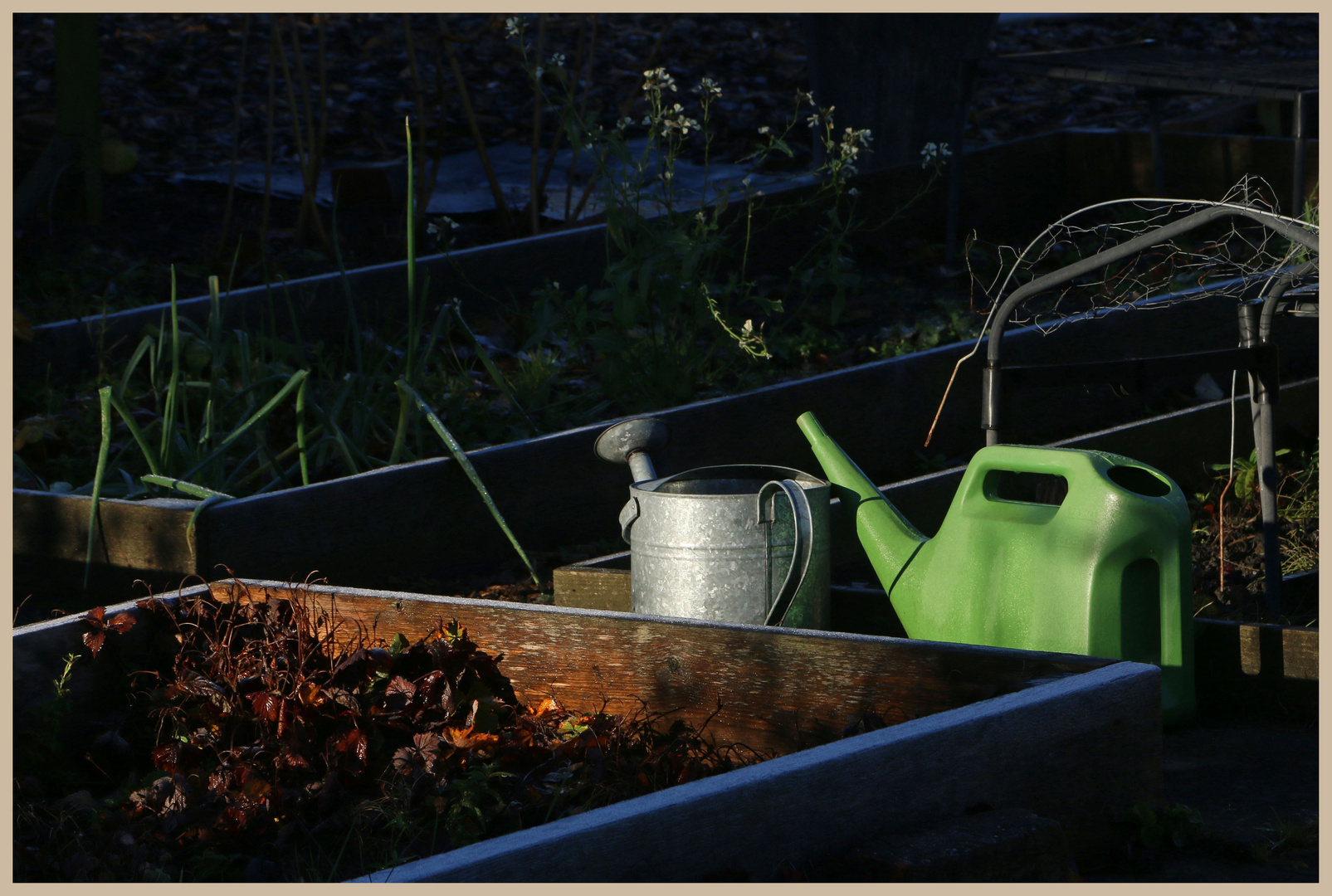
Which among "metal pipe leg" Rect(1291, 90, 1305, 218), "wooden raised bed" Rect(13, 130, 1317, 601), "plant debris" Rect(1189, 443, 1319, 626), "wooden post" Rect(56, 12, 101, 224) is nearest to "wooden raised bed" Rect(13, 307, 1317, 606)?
"wooden raised bed" Rect(13, 130, 1317, 601)

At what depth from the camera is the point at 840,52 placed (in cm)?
655

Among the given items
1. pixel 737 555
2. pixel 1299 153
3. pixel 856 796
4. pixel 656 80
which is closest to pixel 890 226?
pixel 1299 153

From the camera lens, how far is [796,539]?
8.09 feet

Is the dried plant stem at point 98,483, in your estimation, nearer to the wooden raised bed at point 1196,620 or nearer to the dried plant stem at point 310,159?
the wooden raised bed at point 1196,620

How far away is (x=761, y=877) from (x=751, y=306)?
362 cm

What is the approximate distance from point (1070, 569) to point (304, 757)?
1.21 m

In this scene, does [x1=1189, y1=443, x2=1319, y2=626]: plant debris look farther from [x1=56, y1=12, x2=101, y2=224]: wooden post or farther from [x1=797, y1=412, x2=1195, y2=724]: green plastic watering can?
[x1=56, y1=12, x2=101, y2=224]: wooden post

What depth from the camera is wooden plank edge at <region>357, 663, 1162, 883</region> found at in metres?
1.46

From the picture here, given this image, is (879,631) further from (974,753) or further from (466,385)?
(466,385)

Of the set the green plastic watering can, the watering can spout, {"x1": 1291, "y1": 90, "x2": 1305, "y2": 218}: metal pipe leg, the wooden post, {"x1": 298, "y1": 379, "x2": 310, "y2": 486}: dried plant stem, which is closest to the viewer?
the green plastic watering can

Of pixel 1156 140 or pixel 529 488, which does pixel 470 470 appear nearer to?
pixel 529 488

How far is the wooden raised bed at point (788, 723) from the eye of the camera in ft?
4.99

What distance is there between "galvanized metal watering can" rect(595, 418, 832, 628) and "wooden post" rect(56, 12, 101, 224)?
417 cm

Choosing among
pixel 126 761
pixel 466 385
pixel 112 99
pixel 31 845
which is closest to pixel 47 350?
pixel 466 385
